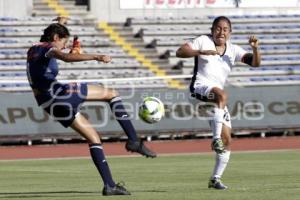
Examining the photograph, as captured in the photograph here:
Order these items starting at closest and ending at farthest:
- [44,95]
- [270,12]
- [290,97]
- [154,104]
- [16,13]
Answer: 1. [44,95]
2. [154,104]
3. [290,97]
4. [16,13]
5. [270,12]

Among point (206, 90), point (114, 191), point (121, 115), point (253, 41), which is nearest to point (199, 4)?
point (253, 41)

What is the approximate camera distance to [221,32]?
13.0 metres

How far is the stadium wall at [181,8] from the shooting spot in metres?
39.1

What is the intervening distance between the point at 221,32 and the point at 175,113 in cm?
1758

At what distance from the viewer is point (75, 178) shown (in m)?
16.3

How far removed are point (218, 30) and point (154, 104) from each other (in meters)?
1.33

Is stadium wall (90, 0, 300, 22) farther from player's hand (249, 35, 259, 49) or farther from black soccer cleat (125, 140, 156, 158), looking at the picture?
black soccer cleat (125, 140, 156, 158)

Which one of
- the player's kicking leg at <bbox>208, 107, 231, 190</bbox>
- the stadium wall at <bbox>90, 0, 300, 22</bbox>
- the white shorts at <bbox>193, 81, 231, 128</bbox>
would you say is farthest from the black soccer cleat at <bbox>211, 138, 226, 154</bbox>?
the stadium wall at <bbox>90, 0, 300, 22</bbox>

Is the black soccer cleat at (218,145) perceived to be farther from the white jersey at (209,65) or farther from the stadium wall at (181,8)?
the stadium wall at (181,8)

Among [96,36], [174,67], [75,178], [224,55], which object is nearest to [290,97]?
[174,67]

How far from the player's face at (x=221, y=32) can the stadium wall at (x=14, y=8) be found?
2496 cm

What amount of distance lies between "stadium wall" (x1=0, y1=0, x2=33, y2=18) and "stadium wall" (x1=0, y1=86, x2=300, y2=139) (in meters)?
8.52

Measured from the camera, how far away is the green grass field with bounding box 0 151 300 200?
1205cm

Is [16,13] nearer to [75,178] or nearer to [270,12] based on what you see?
[270,12]
